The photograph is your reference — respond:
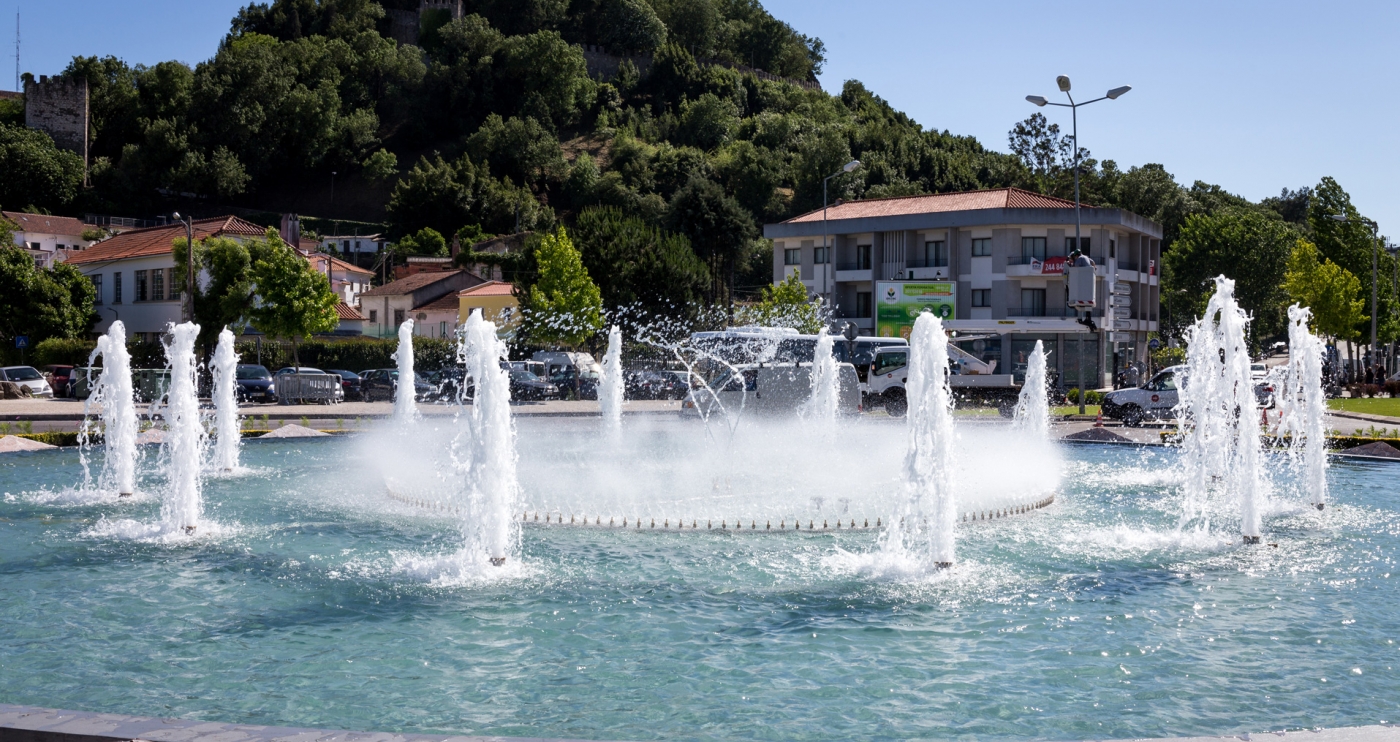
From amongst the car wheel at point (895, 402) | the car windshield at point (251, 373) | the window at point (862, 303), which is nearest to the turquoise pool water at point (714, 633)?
the car wheel at point (895, 402)

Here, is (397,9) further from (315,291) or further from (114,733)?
(114,733)

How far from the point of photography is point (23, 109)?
120 meters

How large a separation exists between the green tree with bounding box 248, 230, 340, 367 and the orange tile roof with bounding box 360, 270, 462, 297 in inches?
932

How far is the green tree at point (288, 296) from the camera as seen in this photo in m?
45.3

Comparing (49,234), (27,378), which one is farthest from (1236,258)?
(49,234)

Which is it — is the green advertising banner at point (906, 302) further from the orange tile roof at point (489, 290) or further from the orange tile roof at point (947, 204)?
the orange tile roof at point (489, 290)

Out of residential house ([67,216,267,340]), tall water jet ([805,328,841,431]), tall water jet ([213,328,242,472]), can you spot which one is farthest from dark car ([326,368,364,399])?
tall water jet ([213,328,242,472])

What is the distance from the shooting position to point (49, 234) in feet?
282

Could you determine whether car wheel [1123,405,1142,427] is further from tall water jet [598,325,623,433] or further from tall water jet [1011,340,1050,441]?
tall water jet [598,325,623,433]

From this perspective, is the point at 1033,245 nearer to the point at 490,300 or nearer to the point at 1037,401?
the point at 490,300

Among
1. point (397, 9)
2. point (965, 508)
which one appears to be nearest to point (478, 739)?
point (965, 508)

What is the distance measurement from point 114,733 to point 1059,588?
25.5 ft

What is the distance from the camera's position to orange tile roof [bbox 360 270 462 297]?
232 feet

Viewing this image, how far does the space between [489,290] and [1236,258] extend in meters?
51.3
